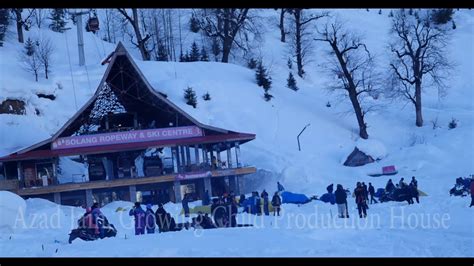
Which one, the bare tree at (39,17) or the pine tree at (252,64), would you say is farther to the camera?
the bare tree at (39,17)

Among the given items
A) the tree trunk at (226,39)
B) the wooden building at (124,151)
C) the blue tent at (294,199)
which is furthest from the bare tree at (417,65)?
the blue tent at (294,199)

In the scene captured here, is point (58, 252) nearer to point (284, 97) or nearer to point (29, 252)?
point (29, 252)

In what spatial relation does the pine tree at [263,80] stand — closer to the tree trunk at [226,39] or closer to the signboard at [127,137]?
the tree trunk at [226,39]

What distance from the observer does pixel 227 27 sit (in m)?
52.1

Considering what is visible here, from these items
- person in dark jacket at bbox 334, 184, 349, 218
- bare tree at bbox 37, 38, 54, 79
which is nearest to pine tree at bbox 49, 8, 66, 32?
bare tree at bbox 37, 38, 54, 79

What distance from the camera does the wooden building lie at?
103ft

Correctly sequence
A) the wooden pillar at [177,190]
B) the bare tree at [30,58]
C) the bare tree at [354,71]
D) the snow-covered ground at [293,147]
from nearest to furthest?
the snow-covered ground at [293,147], the wooden pillar at [177,190], the bare tree at [354,71], the bare tree at [30,58]

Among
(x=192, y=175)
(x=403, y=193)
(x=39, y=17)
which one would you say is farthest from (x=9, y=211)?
(x=39, y=17)

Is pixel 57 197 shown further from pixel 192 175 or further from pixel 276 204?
pixel 276 204

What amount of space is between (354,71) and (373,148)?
12883 mm

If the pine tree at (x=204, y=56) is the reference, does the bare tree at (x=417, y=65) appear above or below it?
below

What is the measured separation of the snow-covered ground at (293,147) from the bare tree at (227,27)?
2.10 metres

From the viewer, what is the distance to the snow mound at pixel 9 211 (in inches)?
696
